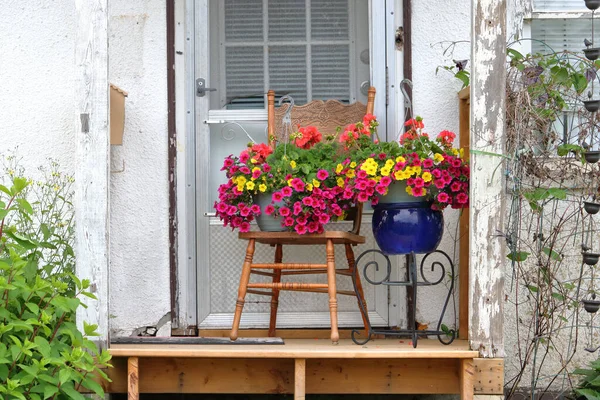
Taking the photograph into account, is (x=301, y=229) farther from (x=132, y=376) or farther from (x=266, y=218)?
(x=132, y=376)

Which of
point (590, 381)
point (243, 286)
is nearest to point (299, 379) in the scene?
point (243, 286)

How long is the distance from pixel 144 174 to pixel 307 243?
0.90 metres

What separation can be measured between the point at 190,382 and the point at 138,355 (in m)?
0.27

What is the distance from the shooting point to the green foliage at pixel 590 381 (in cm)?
363

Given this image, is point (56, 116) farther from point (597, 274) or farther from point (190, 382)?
point (597, 274)

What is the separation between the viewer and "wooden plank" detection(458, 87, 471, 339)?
387 centimetres

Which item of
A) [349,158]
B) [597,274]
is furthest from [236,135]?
[597,274]

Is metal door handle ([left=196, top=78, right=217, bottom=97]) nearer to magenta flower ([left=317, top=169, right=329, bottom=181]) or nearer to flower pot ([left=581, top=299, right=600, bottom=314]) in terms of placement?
magenta flower ([left=317, top=169, right=329, bottom=181])

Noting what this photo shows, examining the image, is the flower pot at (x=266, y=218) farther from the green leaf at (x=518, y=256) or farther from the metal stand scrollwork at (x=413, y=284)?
the green leaf at (x=518, y=256)

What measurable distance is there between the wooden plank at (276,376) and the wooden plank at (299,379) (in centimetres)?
13

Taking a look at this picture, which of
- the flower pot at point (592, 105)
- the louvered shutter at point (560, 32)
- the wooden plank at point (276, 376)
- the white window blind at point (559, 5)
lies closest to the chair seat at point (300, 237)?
the wooden plank at point (276, 376)

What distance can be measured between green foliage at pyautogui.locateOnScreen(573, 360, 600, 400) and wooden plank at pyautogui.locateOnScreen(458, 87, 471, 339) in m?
0.52

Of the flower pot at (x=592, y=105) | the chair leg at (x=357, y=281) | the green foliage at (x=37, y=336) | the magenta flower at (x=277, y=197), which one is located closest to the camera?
the green foliage at (x=37, y=336)

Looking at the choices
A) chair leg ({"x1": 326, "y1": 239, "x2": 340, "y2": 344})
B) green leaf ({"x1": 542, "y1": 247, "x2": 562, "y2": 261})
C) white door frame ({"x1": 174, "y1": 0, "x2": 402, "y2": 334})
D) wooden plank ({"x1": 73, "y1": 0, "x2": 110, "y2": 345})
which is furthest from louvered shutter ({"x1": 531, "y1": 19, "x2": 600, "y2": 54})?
wooden plank ({"x1": 73, "y1": 0, "x2": 110, "y2": 345})
